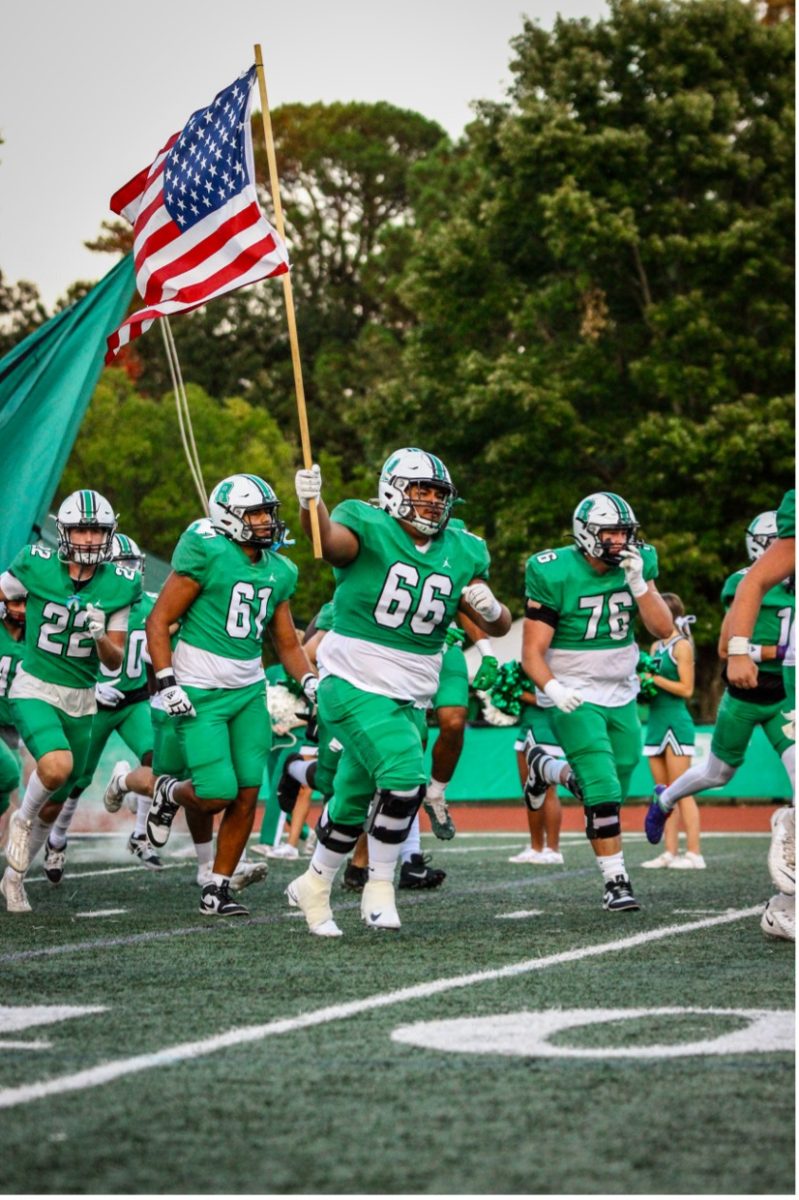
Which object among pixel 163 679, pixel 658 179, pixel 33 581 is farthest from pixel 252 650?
pixel 658 179

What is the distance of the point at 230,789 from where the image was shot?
8.42 meters

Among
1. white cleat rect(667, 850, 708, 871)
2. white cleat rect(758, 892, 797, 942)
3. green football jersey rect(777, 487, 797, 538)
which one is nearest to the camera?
green football jersey rect(777, 487, 797, 538)

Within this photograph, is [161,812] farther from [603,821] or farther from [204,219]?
[204,219]

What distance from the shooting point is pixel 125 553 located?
1062 cm

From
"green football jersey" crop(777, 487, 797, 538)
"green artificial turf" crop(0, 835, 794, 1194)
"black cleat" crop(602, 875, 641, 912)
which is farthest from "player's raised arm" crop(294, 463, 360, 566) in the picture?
"black cleat" crop(602, 875, 641, 912)

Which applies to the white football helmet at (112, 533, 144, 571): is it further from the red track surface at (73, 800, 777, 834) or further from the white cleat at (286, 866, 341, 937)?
the red track surface at (73, 800, 777, 834)

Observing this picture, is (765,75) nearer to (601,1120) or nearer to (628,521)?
(628,521)

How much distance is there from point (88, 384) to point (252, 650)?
4.01m

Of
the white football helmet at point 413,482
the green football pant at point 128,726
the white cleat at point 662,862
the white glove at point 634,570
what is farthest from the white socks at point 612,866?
the white cleat at point 662,862

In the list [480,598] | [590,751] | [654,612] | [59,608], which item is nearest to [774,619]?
[654,612]

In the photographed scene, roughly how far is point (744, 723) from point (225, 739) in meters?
2.70

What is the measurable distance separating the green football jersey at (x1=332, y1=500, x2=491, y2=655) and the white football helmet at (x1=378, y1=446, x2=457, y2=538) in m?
0.07

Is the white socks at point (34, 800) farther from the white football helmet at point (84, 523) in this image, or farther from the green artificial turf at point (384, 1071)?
the white football helmet at point (84, 523)

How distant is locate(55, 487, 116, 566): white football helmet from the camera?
359 inches
